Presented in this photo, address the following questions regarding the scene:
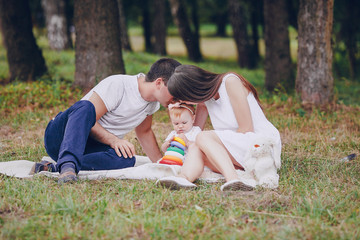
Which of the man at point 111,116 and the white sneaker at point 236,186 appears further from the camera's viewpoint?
the man at point 111,116

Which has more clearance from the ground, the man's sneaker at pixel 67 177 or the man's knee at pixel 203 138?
the man's knee at pixel 203 138

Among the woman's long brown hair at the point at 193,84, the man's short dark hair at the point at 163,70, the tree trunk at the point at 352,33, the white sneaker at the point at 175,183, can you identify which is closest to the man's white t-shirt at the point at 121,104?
the man's short dark hair at the point at 163,70

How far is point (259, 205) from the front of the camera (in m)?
3.20

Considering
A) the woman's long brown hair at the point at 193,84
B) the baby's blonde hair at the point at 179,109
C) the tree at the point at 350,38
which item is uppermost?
the woman's long brown hair at the point at 193,84

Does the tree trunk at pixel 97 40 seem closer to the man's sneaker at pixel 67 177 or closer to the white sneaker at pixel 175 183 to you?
the man's sneaker at pixel 67 177

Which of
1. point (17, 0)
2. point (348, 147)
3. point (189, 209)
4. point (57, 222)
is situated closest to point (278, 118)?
point (348, 147)

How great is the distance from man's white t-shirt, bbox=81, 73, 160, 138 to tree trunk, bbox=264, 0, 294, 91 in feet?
19.4

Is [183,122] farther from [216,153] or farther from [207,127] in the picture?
[207,127]

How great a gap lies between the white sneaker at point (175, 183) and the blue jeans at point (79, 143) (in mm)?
796

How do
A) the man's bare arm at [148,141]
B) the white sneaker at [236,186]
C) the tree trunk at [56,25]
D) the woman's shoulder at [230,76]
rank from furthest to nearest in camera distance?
the tree trunk at [56,25] → the man's bare arm at [148,141] → the woman's shoulder at [230,76] → the white sneaker at [236,186]

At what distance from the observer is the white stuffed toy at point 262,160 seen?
3842 millimetres

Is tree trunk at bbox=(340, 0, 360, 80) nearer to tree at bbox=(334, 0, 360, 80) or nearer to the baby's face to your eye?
tree at bbox=(334, 0, 360, 80)

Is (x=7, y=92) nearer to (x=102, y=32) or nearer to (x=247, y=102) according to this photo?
(x=102, y=32)

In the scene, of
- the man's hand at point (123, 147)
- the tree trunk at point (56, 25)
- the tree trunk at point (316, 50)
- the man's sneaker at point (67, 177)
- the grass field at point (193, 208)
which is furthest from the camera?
the tree trunk at point (56, 25)
